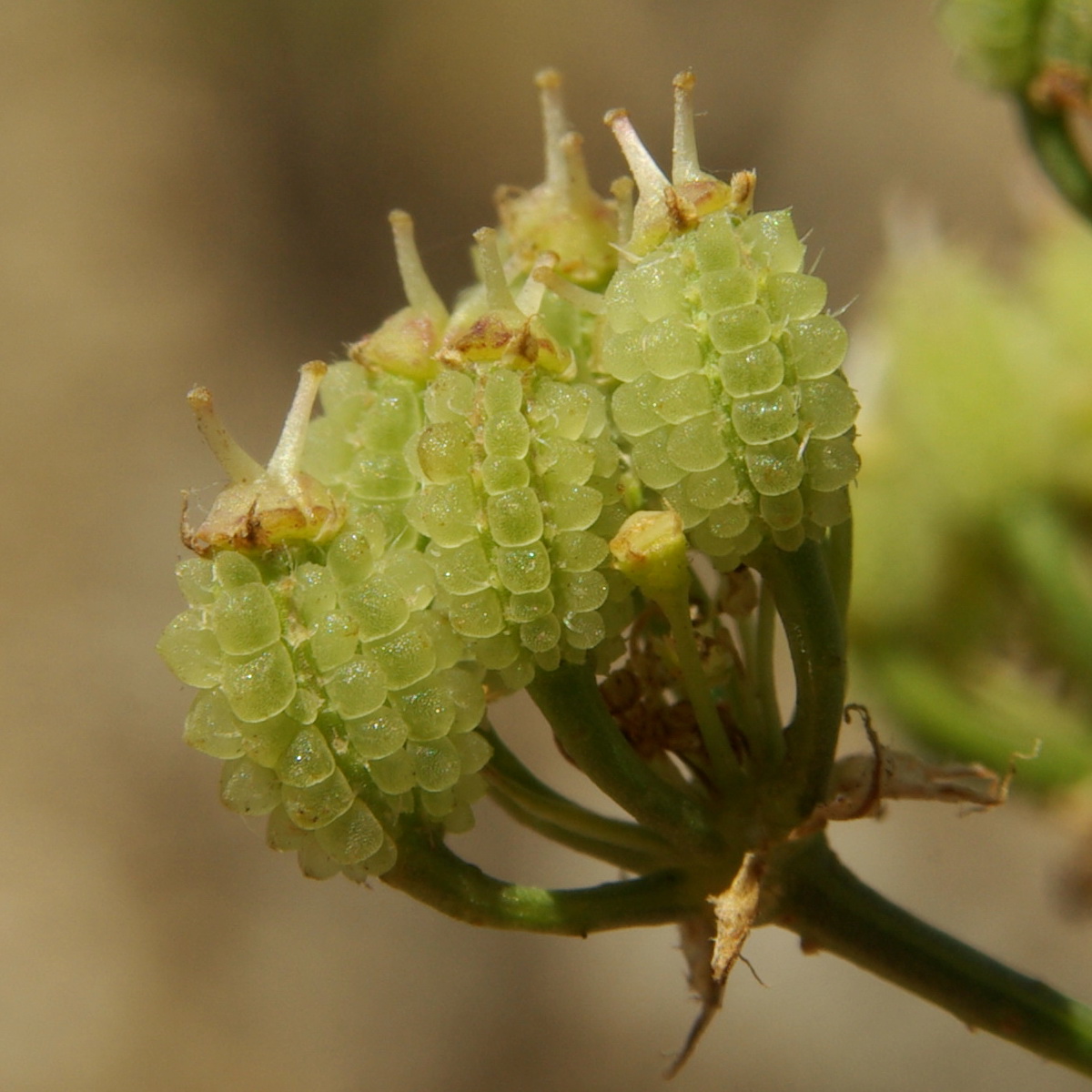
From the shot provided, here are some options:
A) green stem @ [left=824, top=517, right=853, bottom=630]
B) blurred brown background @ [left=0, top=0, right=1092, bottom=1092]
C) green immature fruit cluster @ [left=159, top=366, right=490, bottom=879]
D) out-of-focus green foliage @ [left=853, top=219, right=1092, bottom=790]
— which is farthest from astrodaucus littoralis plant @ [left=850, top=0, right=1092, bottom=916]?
blurred brown background @ [left=0, top=0, right=1092, bottom=1092]

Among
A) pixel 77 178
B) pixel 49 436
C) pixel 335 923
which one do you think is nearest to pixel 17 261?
pixel 77 178

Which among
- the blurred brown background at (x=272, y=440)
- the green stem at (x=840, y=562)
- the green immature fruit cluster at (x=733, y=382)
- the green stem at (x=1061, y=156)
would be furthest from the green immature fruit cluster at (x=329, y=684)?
the blurred brown background at (x=272, y=440)

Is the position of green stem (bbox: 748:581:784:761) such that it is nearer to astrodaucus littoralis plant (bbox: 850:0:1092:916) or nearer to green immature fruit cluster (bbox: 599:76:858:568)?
green immature fruit cluster (bbox: 599:76:858:568)

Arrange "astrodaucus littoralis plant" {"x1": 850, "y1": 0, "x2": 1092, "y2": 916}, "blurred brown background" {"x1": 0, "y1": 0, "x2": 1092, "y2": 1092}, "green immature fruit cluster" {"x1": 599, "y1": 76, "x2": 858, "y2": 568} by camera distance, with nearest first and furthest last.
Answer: "green immature fruit cluster" {"x1": 599, "y1": 76, "x2": 858, "y2": 568}
"astrodaucus littoralis plant" {"x1": 850, "y1": 0, "x2": 1092, "y2": 916}
"blurred brown background" {"x1": 0, "y1": 0, "x2": 1092, "y2": 1092}

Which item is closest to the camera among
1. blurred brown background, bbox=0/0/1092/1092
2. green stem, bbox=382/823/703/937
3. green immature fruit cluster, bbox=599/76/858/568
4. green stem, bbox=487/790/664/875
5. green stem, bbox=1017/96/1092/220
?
green immature fruit cluster, bbox=599/76/858/568

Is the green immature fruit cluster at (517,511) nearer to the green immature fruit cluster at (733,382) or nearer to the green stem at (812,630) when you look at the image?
the green immature fruit cluster at (733,382)

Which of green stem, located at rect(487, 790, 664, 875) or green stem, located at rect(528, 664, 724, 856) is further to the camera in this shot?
green stem, located at rect(487, 790, 664, 875)

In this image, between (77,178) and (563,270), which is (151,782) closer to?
(77,178)

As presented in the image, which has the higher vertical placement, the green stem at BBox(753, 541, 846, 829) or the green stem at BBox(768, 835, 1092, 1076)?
the green stem at BBox(753, 541, 846, 829)
